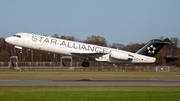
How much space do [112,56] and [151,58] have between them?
7094 mm

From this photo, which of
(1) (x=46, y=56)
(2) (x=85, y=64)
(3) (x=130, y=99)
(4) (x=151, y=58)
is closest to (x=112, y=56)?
(2) (x=85, y=64)

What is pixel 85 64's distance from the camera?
109ft

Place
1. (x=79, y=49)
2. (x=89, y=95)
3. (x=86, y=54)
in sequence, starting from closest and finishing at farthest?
(x=89, y=95)
(x=86, y=54)
(x=79, y=49)

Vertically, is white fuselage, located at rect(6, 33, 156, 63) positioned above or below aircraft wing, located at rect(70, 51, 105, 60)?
above

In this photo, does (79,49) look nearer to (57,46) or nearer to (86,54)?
(86,54)

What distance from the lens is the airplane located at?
3178 cm

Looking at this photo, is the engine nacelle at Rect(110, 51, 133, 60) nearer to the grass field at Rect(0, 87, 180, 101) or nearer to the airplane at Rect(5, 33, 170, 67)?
the airplane at Rect(5, 33, 170, 67)

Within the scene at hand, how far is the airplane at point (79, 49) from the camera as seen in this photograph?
31.8m

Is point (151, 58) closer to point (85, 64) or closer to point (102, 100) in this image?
point (85, 64)

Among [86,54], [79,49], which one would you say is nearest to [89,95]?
[86,54]

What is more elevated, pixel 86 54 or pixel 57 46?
pixel 57 46

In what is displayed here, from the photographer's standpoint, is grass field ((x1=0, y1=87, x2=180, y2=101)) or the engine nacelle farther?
the engine nacelle

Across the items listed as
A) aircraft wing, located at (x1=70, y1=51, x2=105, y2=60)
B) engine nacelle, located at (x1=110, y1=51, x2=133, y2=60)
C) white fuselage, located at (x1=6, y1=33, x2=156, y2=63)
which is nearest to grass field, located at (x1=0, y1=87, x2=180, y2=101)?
white fuselage, located at (x1=6, y1=33, x2=156, y2=63)

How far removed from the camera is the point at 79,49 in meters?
33.0
